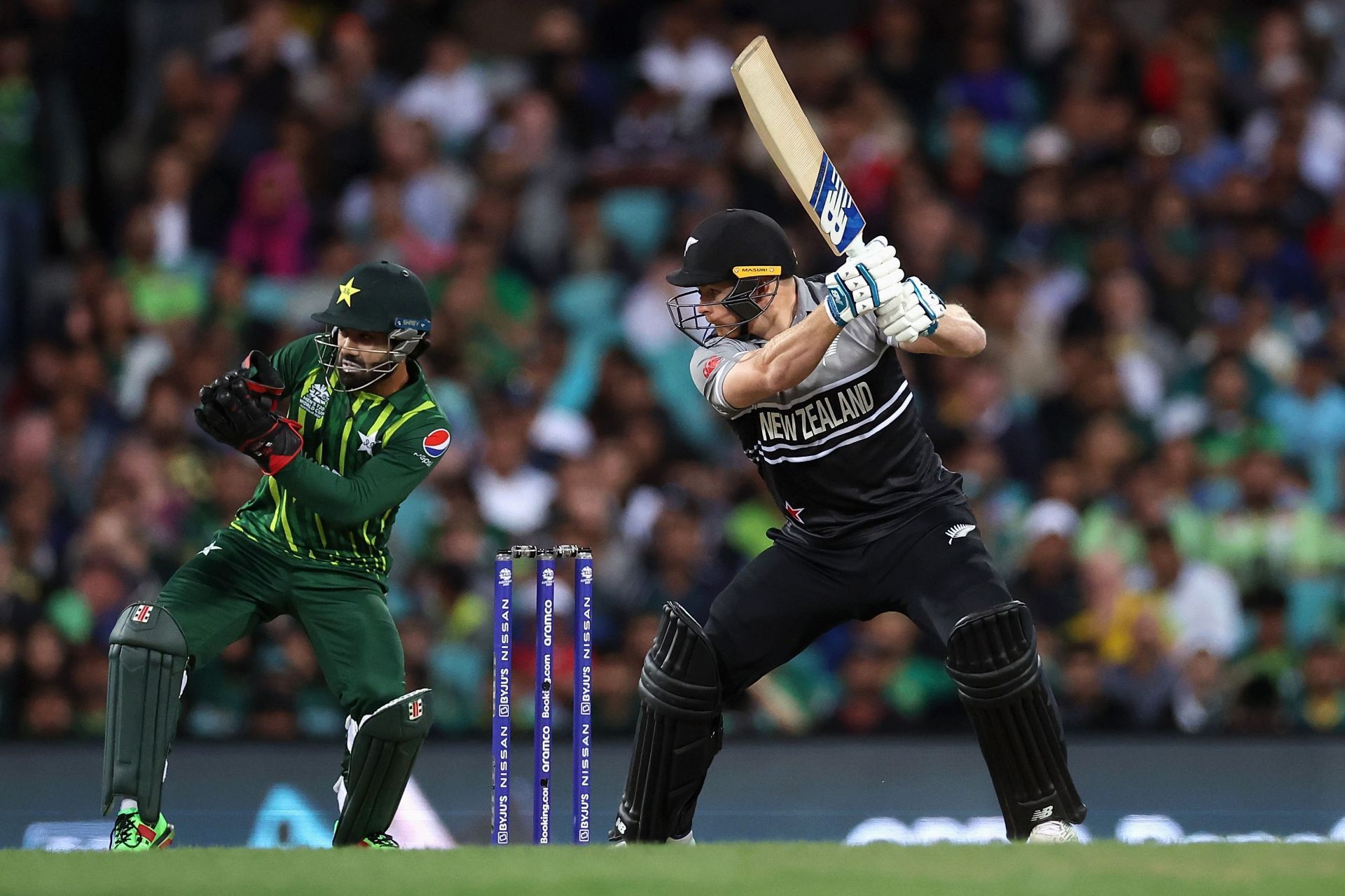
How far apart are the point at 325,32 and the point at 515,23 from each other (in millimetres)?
1145

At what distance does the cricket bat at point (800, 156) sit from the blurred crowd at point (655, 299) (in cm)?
294

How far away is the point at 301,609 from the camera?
5762 mm

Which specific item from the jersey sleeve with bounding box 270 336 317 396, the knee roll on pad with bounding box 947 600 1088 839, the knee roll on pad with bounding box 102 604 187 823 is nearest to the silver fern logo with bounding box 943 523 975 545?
the knee roll on pad with bounding box 947 600 1088 839

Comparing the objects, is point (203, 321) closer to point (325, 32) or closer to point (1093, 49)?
Result: point (325, 32)

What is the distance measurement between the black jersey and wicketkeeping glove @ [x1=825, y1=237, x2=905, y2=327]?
35 centimetres

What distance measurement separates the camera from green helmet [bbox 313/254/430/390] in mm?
5688

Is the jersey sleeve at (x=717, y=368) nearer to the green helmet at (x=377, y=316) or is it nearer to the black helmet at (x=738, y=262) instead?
the black helmet at (x=738, y=262)

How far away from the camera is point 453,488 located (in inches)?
343

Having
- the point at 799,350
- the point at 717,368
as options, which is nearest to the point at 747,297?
the point at 717,368

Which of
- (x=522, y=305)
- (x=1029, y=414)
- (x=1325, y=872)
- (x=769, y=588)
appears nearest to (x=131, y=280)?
(x=522, y=305)

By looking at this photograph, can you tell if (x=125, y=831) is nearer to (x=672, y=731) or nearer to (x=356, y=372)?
(x=356, y=372)

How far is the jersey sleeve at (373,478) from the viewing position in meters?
5.45

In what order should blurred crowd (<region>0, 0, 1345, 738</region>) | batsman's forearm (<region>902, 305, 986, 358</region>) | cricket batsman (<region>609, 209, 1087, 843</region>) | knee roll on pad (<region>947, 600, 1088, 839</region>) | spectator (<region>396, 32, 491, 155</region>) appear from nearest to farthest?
knee roll on pad (<region>947, 600, 1088, 839</region>)
cricket batsman (<region>609, 209, 1087, 843</region>)
batsman's forearm (<region>902, 305, 986, 358</region>)
blurred crowd (<region>0, 0, 1345, 738</region>)
spectator (<region>396, 32, 491, 155</region>)

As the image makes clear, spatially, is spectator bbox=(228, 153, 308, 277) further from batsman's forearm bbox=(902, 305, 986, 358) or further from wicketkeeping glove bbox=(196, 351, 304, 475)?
batsman's forearm bbox=(902, 305, 986, 358)
